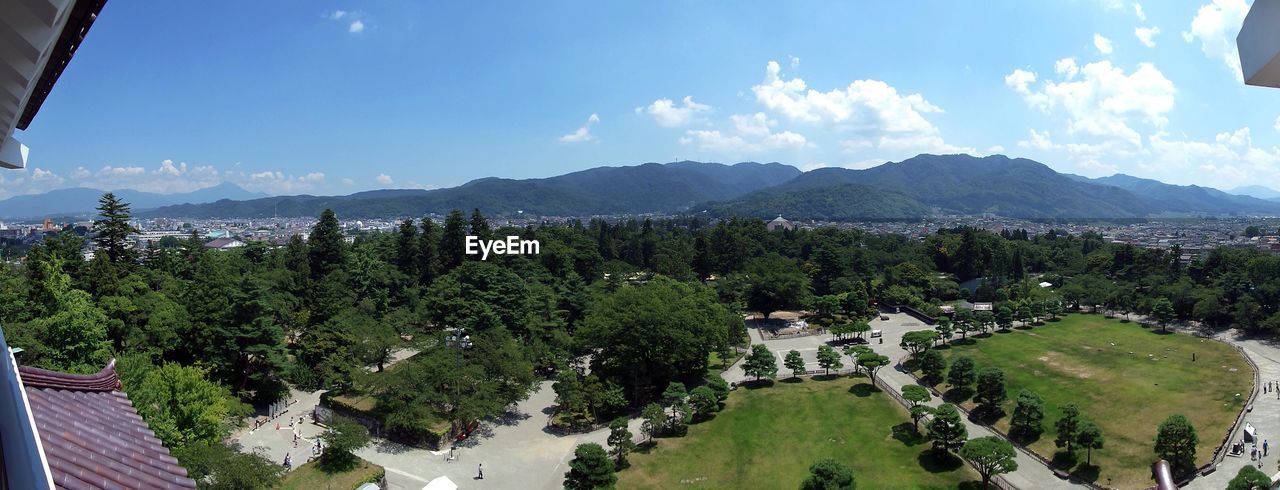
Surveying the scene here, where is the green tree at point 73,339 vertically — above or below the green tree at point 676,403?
above

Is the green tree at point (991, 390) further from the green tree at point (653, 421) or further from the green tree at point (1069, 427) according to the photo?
the green tree at point (653, 421)

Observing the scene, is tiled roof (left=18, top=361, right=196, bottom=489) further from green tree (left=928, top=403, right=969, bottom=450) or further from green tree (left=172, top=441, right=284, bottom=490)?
green tree (left=928, top=403, right=969, bottom=450)

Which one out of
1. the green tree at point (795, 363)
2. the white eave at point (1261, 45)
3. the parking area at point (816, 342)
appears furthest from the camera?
the parking area at point (816, 342)

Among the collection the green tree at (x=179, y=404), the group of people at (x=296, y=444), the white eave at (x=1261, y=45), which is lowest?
the group of people at (x=296, y=444)

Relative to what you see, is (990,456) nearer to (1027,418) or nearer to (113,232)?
(1027,418)

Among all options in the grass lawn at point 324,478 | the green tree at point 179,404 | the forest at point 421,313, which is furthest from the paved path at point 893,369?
the green tree at point 179,404

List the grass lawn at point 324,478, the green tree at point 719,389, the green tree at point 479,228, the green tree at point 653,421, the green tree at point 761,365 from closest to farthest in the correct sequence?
the grass lawn at point 324,478 → the green tree at point 653,421 → the green tree at point 719,389 → the green tree at point 761,365 → the green tree at point 479,228

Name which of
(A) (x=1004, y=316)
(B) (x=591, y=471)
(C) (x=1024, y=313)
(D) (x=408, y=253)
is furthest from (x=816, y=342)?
(D) (x=408, y=253)
